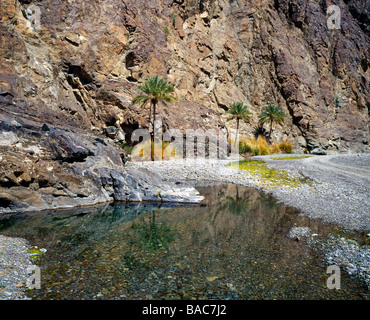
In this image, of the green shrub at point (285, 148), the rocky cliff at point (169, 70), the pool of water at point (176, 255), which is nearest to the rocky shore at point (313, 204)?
the pool of water at point (176, 255)

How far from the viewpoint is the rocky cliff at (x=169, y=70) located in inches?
735

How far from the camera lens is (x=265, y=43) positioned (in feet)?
196

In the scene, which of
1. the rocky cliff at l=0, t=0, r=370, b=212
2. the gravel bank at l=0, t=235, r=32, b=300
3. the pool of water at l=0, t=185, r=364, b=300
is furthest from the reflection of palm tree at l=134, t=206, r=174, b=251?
the rocky cliff at l=0, t=0, r=370, b=212

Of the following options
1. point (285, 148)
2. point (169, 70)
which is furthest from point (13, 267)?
point (285, 148)

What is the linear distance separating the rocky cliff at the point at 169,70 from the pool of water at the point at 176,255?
4.87 m

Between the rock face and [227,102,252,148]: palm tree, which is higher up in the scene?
[227,102,252,148]: palm tree

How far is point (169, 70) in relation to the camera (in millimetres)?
43875

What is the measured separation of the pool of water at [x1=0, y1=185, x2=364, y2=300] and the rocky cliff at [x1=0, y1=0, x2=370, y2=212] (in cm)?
487

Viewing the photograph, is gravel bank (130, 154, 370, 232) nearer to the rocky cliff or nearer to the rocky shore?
the rocky shore

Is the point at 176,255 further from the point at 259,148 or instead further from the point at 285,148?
the point at 285,148

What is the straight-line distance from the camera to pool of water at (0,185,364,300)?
586 cm

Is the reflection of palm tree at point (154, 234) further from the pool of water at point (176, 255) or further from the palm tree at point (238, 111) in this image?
the palm tree at point (238, 111)
